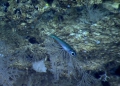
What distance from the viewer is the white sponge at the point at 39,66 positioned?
372 centimetres

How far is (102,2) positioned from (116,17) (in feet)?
1.21

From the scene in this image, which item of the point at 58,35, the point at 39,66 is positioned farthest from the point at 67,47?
the point at 39,66

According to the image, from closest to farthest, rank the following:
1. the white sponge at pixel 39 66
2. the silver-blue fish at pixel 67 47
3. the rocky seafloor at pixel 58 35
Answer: the silver-blue fish at pixel 67 47
the rocky seafloor at pixel 58 35
the white sponge at pixel 39 66

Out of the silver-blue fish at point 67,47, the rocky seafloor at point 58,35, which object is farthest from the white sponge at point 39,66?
the silver-blue fish at point 67,47

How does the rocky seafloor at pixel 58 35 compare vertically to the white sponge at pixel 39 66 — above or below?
above

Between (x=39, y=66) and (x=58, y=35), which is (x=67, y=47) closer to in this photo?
(x=58, y=35)

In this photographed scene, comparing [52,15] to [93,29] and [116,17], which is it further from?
[116,17]

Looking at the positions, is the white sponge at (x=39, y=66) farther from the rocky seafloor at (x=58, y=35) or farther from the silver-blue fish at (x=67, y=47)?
the silver-blue fish at (x=67, y=47)

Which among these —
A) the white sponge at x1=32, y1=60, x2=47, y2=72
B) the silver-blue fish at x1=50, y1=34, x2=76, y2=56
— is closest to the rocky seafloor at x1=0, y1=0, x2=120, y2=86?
the white sponge at x1=32, y1=60, x2=47, y2=72

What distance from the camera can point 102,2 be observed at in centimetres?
319

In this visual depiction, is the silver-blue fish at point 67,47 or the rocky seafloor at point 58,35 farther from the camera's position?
the rocky seafloor at point 58,35

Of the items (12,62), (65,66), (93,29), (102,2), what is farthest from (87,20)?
(12,62)

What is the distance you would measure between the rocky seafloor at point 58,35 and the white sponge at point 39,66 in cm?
7

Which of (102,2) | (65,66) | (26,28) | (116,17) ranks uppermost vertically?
(102,2)
